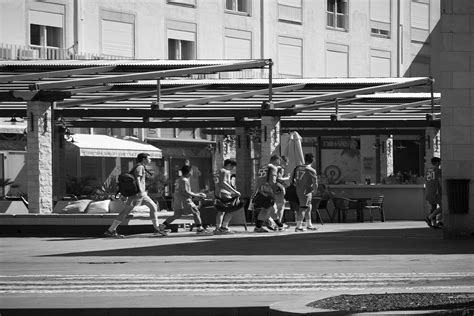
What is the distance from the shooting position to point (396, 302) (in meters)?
11.6

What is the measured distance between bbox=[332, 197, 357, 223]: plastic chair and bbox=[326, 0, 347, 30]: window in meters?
30.0

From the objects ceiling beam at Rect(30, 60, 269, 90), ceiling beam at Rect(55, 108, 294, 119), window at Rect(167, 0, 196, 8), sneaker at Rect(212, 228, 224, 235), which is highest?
window at Rect(167, 0, 196, 8)

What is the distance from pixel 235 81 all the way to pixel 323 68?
29.5m

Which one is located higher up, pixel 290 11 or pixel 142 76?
pixel 290 11

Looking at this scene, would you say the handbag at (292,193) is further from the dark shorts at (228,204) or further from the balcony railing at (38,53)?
the balcony railing at (38,53)

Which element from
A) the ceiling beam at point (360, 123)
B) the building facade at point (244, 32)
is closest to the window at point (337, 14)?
the building facade at point (244, 32)

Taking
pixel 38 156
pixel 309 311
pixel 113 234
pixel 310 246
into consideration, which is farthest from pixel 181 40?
pixel 309 311

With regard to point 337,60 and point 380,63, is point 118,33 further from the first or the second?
point 380,63

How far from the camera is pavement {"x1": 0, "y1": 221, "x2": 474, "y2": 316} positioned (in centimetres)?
1303

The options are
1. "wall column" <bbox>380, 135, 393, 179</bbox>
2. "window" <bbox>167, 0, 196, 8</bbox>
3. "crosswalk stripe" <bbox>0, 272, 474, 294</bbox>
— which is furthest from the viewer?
"window" <bbox>167, 0, 196, 8</bbox>

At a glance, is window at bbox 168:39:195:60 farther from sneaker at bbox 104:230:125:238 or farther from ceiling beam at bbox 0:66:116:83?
sneaker at bbox 104:230:125:238

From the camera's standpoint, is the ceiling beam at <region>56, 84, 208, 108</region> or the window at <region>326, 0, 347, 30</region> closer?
the ceiling beam at <region>56, 84, 208, 108</region>

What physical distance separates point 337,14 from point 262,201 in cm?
3799

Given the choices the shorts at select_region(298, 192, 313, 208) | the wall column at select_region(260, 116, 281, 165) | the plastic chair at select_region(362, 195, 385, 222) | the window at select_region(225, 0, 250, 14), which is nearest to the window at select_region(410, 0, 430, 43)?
the window at select_region(225, 0, 250, 14)
